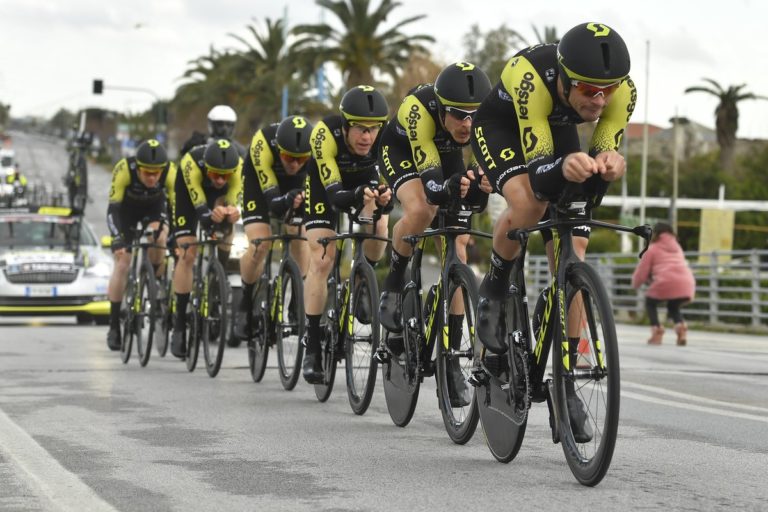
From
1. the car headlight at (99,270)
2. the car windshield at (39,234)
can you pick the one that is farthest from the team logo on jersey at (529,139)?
the car windshield at (39,234)

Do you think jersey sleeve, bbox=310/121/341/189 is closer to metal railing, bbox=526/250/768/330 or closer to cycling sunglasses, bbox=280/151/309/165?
cycling sunglasses, bbox=280/151/309/165

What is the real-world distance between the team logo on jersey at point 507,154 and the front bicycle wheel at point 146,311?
7.09 m

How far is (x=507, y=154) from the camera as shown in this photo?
21.9 feet

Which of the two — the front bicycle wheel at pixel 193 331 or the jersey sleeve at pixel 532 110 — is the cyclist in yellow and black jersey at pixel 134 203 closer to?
the front bicycle wheel at pixel 193 331

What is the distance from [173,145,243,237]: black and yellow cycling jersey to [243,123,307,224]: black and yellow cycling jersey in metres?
0.98

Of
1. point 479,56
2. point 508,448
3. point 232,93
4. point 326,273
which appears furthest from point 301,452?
point 479,56

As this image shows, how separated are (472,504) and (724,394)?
550 cm

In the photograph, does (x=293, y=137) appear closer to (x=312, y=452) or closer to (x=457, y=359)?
(x=457, y=359)

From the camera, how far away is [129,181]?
14195 millimetres

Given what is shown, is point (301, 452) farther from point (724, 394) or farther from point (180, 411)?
point (724, 394)

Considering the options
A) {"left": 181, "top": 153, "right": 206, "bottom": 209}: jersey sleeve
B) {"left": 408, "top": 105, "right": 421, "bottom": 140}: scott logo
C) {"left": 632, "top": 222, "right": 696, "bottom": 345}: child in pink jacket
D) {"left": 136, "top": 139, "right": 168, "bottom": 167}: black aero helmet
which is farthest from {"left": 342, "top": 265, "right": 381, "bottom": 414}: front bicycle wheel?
{"left": 632, "top": 222, "right": 696, "bottom": 345}: child in pink jacket

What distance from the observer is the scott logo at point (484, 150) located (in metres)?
6.74

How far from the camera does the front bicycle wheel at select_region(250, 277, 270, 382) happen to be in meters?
11.2

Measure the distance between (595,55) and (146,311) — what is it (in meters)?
8.42
